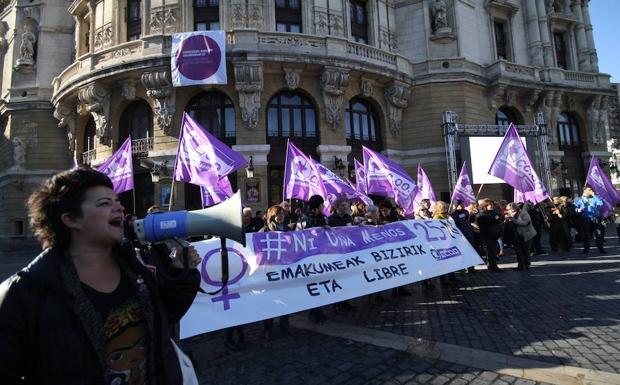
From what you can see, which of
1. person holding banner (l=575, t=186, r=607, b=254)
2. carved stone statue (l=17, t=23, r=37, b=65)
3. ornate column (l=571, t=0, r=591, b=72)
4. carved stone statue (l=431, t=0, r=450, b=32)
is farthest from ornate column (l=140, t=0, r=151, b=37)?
ornate column (l=571, t=0, r=591, b=72)

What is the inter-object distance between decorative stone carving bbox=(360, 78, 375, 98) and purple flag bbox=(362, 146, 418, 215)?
8576 mm

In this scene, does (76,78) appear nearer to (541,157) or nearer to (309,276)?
(309,276)

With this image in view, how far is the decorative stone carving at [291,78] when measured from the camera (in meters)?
18.3

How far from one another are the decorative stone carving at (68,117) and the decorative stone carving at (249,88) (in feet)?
36.0

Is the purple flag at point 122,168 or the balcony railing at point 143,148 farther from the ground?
the balcony railing at point 143,148

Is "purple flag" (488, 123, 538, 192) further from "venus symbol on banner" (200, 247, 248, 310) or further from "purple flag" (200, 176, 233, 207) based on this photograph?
"venus symbol on banner" (200, 247, 248, 310)

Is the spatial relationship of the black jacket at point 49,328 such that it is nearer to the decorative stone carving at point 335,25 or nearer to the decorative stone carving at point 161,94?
the decorative stone carving at point 161,94

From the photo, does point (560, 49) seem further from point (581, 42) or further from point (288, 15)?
point (288, 15)

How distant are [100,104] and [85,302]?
20.7 metres

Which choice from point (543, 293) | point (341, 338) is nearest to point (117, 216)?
point (341, 338)

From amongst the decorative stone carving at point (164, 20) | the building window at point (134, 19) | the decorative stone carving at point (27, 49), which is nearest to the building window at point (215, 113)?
the decorative stone carving at point (164, 20)

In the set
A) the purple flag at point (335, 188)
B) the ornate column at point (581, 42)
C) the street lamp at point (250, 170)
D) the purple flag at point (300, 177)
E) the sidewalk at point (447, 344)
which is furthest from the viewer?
the ornate column at point (581, 42)

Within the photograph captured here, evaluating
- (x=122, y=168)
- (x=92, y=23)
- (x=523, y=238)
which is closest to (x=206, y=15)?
(x=92, y=23)

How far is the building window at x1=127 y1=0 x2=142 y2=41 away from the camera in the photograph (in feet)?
68.0
